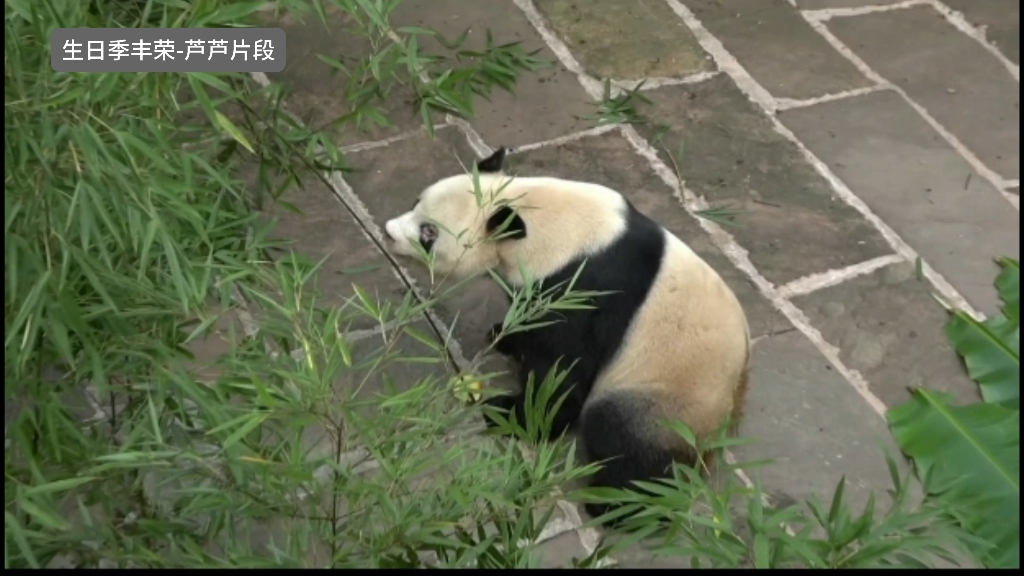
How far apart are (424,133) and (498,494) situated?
1.99 metres

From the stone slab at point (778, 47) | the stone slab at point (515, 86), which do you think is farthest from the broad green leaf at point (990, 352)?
the stone slab at point (515, 86)

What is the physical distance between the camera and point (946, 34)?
4418 millimetres

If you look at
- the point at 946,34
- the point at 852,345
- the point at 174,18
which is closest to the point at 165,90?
the point at 174,18

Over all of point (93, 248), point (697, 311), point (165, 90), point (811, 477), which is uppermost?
point (165, 90)

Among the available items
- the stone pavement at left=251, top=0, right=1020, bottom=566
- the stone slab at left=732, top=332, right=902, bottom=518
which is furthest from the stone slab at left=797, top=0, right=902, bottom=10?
the stone slab at left=732, top=332, right=902, bottom=518

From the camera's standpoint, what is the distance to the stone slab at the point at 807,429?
9.82ft

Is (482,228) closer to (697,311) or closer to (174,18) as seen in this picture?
(697,311)

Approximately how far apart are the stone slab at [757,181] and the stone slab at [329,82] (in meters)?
0.81

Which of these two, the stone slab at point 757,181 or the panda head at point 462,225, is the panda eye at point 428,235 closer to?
the panda head at point 462,225

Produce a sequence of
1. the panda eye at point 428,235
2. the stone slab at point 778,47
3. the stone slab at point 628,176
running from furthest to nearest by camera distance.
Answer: the stone slab at point 778,47
the stone slab at point 628,176
the panda eye at point 428,235

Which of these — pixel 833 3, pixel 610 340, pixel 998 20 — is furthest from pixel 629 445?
pixel 998 20

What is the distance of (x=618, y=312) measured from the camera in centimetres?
275

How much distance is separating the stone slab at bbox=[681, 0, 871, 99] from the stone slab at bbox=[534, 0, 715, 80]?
13 cm

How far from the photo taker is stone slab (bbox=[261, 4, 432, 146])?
3801 mm
